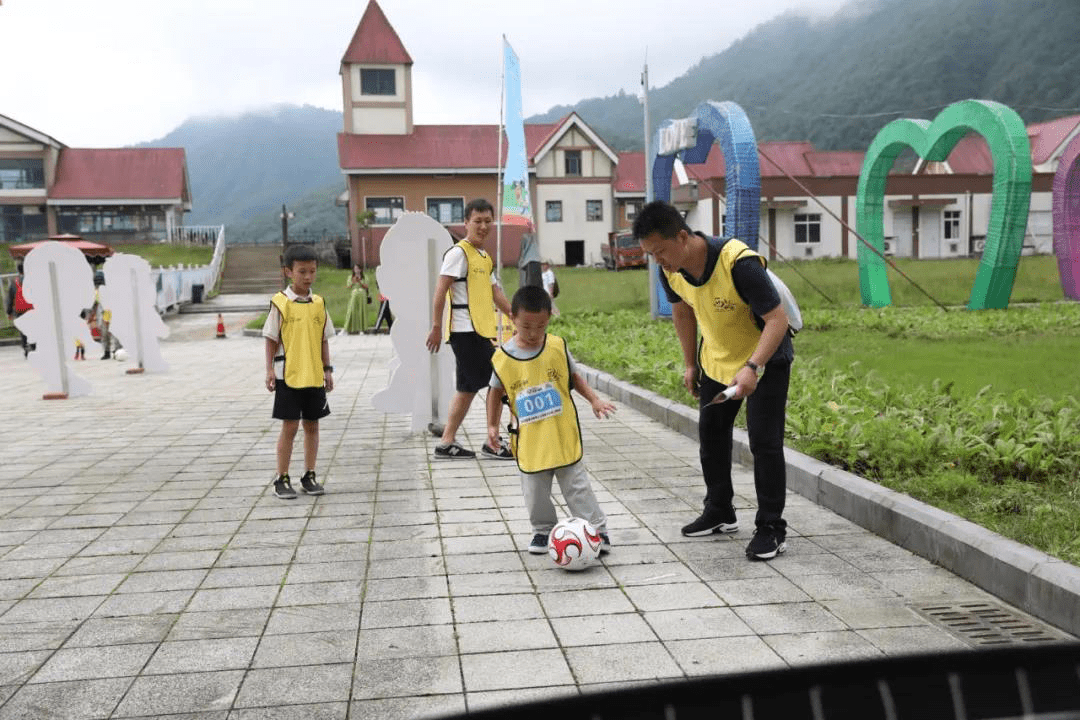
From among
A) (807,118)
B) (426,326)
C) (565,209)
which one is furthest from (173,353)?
(807,118)

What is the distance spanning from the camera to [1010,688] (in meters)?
0.64

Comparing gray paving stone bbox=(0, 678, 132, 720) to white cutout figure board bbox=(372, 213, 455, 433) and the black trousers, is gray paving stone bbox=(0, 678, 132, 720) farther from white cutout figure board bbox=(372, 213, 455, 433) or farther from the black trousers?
white cutout figure board bbox=(372, 213, 455, 433)

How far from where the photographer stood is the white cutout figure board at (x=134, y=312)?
14.7 m

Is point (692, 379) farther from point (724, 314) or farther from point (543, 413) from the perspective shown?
point (543, 413)

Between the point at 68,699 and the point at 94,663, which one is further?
the point at 94,663

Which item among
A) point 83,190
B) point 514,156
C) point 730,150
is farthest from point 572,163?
point 514,156

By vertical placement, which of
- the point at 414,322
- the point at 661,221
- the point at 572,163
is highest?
the point at 572,163

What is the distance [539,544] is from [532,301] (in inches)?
47.6

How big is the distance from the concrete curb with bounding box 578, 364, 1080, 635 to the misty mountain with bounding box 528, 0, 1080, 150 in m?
47.4

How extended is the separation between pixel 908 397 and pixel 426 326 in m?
4.14

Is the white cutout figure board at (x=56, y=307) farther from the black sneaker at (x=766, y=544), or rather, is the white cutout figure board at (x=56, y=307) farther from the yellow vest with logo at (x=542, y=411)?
the black sneaker at (x=766, y=544)

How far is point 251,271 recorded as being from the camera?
4394 cm

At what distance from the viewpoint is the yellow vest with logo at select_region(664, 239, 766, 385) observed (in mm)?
4473

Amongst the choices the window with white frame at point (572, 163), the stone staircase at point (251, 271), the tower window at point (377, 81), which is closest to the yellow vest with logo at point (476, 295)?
the stone staircase at point (251, 271)
